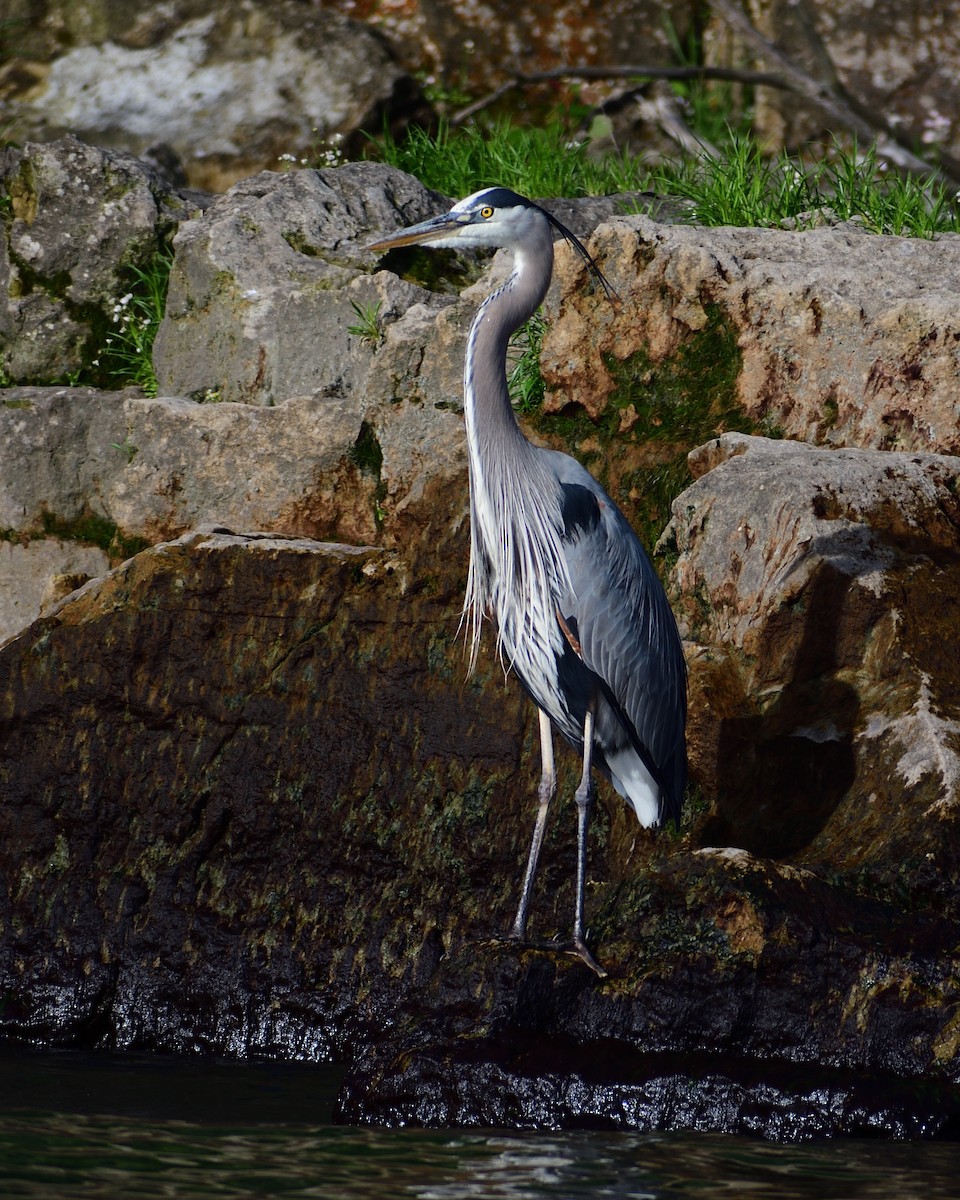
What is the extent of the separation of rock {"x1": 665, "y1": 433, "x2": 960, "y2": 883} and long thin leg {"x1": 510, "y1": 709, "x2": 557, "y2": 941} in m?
0.57

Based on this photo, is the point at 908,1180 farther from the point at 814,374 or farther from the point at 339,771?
the point at 814,374

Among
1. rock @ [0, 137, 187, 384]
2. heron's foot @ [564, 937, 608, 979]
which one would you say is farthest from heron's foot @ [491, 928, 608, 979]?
rock @ [0, 137, 187, 384]

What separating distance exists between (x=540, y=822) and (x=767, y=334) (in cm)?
220

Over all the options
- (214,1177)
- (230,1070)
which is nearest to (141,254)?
(230,1070)

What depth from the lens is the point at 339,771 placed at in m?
5.31

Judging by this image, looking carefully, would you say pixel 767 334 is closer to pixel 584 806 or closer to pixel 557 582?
pixel 557 582

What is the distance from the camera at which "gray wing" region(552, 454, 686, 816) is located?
15.3 feet

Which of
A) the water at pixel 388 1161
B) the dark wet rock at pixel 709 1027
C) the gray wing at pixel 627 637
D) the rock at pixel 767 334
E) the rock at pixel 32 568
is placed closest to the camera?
the water at pixel 388 1161

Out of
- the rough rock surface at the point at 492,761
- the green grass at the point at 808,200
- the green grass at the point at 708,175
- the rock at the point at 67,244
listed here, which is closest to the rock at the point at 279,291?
the rough rock surface at the point at 492,761

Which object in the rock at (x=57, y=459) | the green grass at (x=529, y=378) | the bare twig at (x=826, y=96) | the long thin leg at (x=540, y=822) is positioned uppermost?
the bare twig at (x=826, y=96)

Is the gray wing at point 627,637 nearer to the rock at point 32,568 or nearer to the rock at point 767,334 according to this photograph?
the rock at point 767,334

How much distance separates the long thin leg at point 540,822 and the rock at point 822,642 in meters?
0.57

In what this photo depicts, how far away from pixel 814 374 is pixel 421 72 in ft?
17.4

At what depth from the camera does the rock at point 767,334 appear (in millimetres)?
5590
